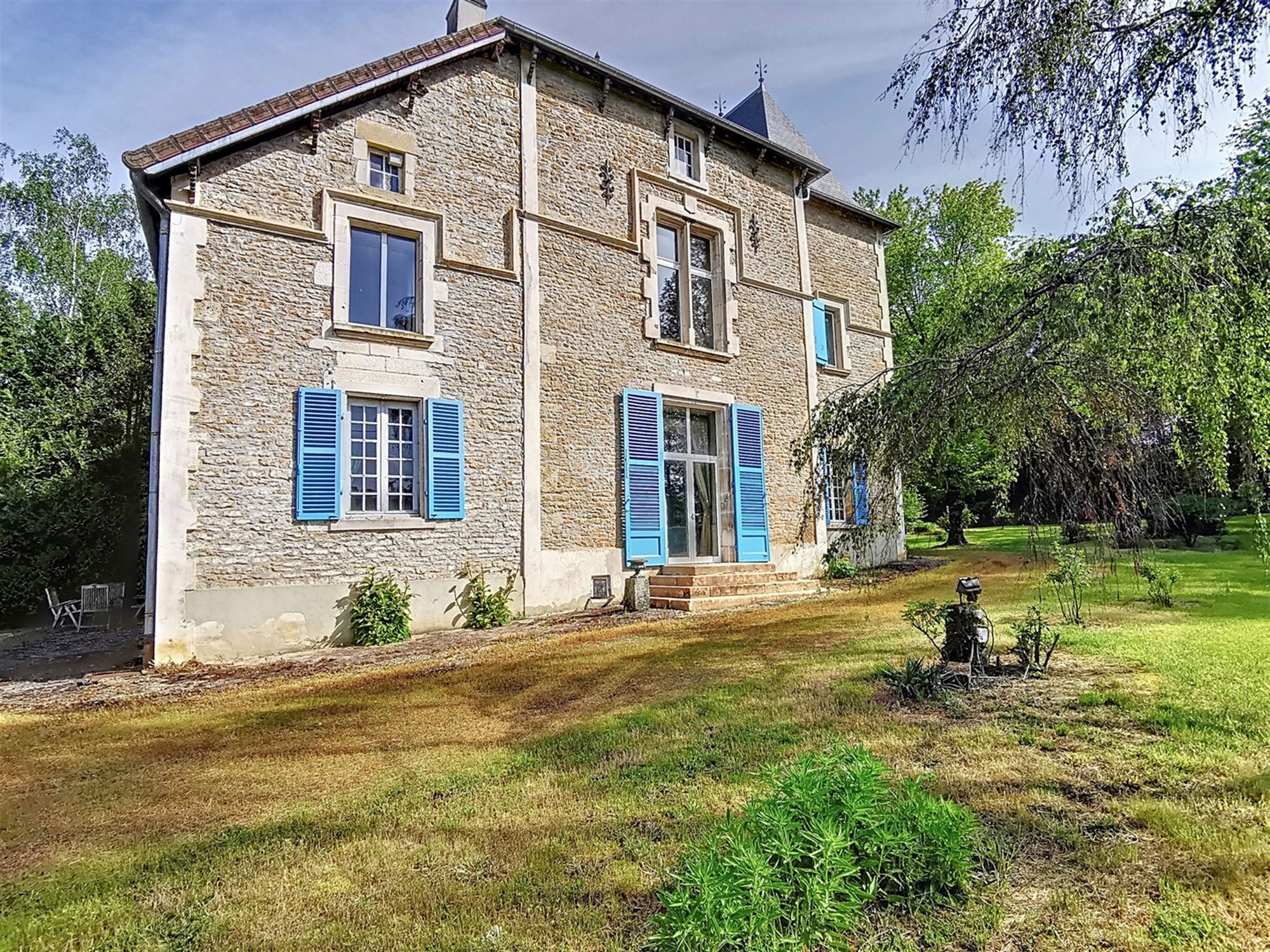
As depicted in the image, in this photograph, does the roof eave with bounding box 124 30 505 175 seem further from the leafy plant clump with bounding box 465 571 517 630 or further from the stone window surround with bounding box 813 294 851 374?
the stone window surround with bounding box 813 294 851 374

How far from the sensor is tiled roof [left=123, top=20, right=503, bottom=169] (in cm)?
661

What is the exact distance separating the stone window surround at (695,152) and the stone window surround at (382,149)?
13.7ft

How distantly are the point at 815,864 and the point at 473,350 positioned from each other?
754 cm

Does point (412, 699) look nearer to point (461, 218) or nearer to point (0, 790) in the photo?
point (0, 790)

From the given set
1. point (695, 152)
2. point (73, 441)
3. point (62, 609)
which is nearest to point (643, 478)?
point (695, 152)

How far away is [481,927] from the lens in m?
1.85

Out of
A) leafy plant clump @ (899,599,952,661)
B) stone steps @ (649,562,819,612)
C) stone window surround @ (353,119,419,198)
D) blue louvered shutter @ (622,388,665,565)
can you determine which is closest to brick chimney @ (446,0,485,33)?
stone window surround @ (353,119,419,198)

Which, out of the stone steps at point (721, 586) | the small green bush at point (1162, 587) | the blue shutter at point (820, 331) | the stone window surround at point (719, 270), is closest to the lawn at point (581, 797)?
the small green bush at point (1162, 587)

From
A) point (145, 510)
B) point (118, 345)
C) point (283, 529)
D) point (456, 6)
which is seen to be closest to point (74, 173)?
point (118, 345)

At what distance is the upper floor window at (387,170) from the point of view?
8062mm

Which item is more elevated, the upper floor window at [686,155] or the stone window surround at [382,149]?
the upper floor window at [686,155]

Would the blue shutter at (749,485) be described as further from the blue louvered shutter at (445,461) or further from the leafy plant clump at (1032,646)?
the leafy plant clump at (1032,646)

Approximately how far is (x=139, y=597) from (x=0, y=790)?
1002 cm

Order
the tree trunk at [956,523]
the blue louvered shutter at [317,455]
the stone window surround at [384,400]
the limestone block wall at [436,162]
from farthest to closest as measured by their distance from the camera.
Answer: the tree trunk at [956,523], the stone window surround at [384,400], the limestone block wall at [436,162], the blue louvered shutter at [317,455]
